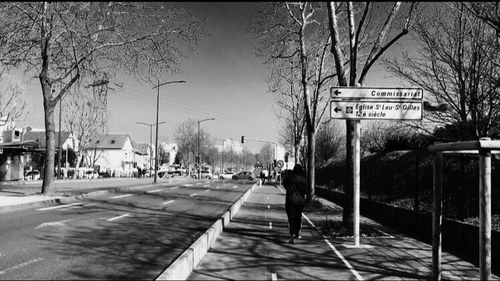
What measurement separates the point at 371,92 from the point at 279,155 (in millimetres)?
35196

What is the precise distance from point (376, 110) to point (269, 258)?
13.4 ft

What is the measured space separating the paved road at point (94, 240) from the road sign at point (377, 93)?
15.5 ft

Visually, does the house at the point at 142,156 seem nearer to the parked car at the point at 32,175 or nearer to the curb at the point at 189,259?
the parked car at the point at 32,175

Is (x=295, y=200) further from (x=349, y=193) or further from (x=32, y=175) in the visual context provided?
(x=32, y=175)

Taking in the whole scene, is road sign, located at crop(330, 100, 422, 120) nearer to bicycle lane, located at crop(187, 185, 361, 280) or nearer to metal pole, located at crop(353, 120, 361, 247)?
metal pole, located at crop(353, 120, 361, 247)

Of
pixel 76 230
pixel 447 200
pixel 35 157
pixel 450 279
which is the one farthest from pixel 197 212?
pixel 35 157

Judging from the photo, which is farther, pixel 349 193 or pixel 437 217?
pixel 349 193

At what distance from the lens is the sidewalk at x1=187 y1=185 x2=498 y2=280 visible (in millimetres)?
7684

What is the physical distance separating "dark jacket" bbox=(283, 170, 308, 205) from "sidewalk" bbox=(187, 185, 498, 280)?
0.93 metres

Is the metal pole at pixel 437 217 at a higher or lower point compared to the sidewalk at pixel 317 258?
higher

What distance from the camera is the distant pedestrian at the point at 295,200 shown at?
1113 cm

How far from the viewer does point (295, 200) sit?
11219 mm

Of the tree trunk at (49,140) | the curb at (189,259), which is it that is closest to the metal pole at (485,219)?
the curb at (189,259)

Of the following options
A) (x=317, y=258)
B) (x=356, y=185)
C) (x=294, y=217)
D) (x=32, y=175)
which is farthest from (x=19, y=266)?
(x=32, y=175)
